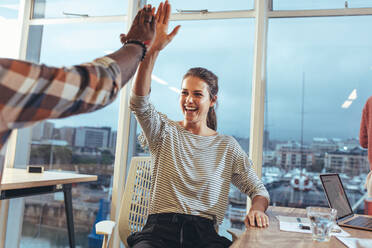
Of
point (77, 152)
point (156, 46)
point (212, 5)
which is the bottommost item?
point (77, 152)

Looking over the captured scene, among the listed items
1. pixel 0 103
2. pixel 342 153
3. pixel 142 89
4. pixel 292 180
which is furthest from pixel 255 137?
pixel 0 103

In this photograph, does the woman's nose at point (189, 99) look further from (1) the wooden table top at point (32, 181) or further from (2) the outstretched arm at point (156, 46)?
(1) the wooden table top at point (32, 181)

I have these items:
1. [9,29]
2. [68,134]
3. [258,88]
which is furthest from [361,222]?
[9,29]

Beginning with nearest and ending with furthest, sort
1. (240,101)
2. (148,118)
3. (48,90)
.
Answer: (48,90), (148,118), (240,101)

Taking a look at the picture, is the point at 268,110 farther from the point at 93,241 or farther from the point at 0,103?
the point at 0,103

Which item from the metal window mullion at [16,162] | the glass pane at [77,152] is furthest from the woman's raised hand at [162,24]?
the metal window mullion at [16,162]

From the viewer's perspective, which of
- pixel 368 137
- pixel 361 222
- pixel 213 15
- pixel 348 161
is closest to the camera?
pixel 361 222

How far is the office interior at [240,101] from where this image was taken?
8.20 feet

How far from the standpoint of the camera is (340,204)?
1.51m

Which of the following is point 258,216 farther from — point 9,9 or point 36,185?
point 9,9

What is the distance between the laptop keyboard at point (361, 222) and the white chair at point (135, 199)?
101 cm

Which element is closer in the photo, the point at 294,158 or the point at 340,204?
the point at 340,204

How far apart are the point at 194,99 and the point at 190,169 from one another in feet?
1.23

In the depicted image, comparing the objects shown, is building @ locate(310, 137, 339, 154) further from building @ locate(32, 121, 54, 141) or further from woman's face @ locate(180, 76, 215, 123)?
building @ locate(32, 121, 54, 141)
